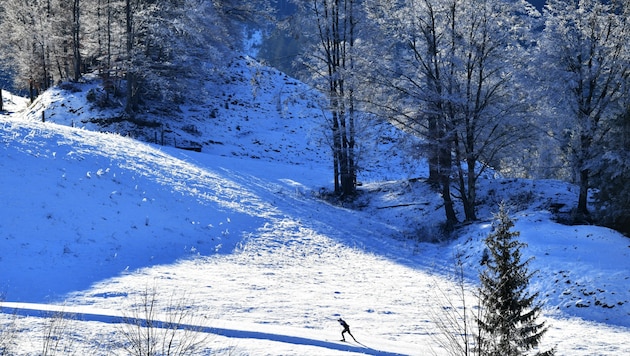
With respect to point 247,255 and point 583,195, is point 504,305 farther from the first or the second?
point 583,195

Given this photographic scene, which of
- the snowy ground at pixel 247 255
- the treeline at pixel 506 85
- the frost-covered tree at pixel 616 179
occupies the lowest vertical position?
the snowy ground at pixel 247 255

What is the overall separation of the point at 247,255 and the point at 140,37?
2272 centimetres

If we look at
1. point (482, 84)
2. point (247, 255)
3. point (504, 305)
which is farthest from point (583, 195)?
point (504, 305)

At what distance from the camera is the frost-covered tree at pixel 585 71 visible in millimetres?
17172

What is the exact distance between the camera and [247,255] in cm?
1614

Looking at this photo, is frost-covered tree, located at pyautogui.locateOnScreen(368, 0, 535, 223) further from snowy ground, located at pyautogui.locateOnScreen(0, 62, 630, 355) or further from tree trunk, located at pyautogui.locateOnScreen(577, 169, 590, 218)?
snowy ground, located at pyautogui.locateOnScreen(0, 62, 630, 355)

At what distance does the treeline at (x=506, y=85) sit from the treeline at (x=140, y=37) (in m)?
15.0

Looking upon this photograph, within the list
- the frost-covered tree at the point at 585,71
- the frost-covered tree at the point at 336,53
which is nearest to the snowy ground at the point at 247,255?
the frost-covered tree at the point at 336,53

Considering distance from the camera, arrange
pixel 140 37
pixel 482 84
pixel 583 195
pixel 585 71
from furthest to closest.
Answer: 1. pixel 140 37
2. pixel 482 84
3. pixel 583 195
4. pixel 585 71

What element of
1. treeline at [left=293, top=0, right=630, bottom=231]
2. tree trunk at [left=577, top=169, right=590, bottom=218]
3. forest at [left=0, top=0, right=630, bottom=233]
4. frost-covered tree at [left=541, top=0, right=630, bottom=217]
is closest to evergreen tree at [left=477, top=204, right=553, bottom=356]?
forest at [left=0, top=0, right=630, bottom=233]

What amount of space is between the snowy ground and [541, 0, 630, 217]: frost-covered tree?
2.92 metres

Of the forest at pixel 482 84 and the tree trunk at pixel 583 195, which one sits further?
the tree trunk at pixel 583 195

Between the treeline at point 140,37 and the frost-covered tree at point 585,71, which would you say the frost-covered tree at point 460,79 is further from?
the treeline at point 140,37

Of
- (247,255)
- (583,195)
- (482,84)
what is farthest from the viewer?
(482,84)
